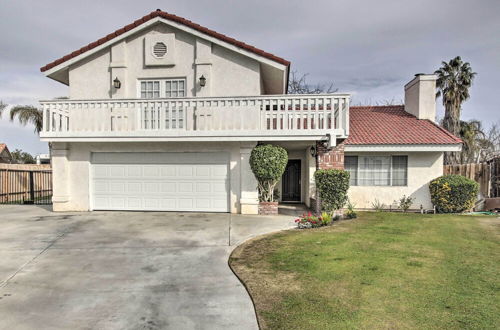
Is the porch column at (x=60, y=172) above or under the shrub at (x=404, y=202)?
above

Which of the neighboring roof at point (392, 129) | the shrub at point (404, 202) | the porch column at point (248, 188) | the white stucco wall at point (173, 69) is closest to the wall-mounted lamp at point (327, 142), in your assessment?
the porch column at point (248, 188)

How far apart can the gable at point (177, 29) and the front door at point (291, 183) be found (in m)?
5.07

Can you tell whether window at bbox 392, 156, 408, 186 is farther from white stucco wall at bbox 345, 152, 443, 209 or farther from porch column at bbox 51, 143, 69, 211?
porch column at bbox 51, 143, 69, 211

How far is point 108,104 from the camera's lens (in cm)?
1100

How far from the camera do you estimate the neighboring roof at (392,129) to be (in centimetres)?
1296

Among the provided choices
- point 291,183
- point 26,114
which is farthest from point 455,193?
point 26,114

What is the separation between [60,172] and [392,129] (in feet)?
49.2

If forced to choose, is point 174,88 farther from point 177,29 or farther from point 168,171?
point 168,171

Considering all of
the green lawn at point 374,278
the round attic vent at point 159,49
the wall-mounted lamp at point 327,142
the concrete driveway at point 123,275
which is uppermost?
the round attic vent at point 159,49

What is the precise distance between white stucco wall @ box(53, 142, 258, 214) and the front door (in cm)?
473

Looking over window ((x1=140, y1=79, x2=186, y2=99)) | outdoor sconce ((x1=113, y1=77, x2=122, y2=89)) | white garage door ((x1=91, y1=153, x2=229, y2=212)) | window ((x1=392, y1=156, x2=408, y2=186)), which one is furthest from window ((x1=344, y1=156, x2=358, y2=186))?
outdoor sconce ((x1=113, y1=77, x2=122, y2=89))

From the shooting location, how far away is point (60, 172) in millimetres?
11539

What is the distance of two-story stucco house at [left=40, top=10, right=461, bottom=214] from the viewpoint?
35.1 ft

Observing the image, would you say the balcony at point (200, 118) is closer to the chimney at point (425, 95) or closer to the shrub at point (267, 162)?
the shrub at point (267, 162)
